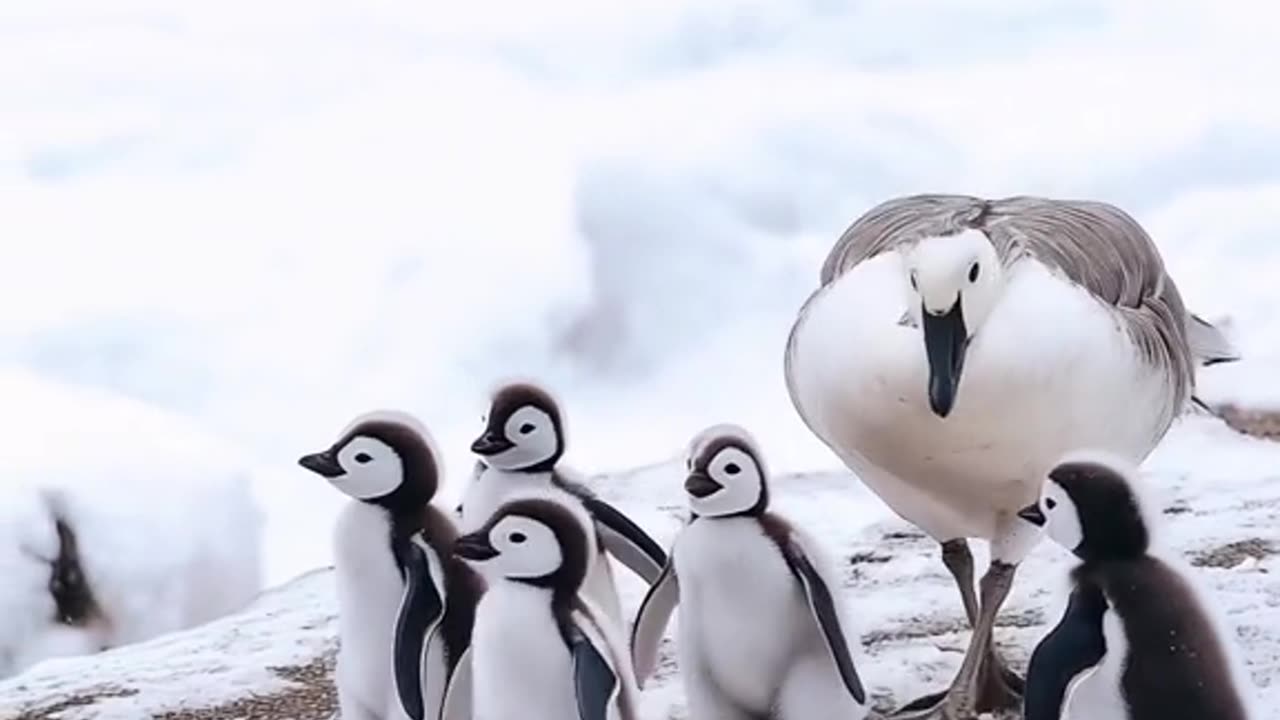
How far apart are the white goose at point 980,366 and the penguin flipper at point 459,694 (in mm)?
694

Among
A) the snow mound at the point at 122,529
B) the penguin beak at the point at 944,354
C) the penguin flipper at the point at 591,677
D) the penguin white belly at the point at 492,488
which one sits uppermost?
the penguin beak at the point at 944,354

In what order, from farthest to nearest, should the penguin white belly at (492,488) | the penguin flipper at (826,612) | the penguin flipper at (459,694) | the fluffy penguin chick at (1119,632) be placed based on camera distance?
the penguin white belly at (492,488)
the penguin flipper at (459,694)
the penguin flipper at (826,612)
the fluffy penguin chick at (1119,632)

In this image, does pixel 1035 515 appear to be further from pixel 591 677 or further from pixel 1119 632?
pixel 591 677

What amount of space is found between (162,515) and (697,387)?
327cm

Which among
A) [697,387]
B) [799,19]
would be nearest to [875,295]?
[697,387]

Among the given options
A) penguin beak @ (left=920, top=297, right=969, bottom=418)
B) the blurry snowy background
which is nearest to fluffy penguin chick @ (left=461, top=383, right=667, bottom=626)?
penguin beak @ (left=920, top=297, right=969, bottom=418)

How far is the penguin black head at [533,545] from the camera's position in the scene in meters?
2.71

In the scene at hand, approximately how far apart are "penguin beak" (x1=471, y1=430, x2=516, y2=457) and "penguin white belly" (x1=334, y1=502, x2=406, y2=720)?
207 mm

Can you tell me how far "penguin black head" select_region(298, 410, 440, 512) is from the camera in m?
3.01

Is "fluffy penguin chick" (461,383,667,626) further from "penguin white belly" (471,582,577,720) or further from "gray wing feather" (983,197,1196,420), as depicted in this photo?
"gray wing feather" (983,197,1196,420)

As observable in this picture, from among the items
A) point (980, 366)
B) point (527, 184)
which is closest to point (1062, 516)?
point (980, 366)

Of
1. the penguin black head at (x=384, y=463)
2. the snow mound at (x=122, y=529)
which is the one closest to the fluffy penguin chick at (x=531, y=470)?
the penguin black head at (x=384, y=463)

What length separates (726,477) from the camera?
2.85 m

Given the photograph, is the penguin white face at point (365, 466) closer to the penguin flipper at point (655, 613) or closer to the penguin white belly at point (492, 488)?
the penguin white belly at point (492, 488)
